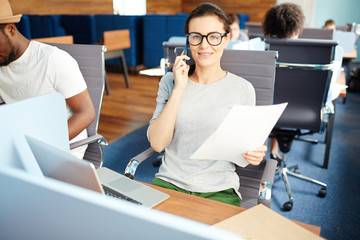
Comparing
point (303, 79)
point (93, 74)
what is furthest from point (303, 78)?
point (93, 74)

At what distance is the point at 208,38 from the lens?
48.1 inches

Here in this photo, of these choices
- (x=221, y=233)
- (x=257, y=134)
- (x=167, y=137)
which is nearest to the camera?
(x=221, y=233)

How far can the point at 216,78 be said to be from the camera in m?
1.32

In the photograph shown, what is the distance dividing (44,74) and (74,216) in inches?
49.8

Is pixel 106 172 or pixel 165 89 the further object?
pixel 165 89

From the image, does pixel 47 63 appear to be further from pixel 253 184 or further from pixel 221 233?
pixel 221 233

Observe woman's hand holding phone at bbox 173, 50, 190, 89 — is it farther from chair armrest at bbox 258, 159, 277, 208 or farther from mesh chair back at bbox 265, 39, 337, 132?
mesh chair back at bbox 265, 39, 337, 132

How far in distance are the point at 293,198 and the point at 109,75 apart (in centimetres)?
458

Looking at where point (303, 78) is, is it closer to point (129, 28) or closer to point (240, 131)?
point (240, 131)

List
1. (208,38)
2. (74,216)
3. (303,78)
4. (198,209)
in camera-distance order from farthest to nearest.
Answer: (303,78) < (208,38) < (198,209) < (74,216)

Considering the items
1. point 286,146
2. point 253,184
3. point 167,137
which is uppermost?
point 167,137

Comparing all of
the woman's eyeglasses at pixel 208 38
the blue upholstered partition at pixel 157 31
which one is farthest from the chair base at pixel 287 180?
the blue upholstered partition at pixel 157 31

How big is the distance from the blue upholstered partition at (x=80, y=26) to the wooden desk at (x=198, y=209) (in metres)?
5.24

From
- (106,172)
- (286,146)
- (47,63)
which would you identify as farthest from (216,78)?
(286,146)
